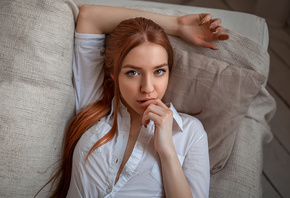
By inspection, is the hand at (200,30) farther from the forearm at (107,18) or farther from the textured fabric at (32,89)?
the textured fabric at (32,89)

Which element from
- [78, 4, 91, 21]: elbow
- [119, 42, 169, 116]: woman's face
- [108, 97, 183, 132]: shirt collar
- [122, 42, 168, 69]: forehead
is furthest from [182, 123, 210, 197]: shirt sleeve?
[78, 4, 91, 21]: elbow

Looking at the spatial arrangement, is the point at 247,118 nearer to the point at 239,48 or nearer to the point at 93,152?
the point at 239,48

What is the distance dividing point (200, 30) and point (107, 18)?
451 mm

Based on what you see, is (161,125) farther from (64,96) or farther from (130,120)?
(64,96)

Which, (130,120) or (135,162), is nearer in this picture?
(135,162)

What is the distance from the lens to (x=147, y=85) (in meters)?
1.06

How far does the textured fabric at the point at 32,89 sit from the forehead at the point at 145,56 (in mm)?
365

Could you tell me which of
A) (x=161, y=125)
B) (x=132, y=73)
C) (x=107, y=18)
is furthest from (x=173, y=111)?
(x=107, y=18)

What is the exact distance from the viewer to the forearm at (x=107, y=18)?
1297 mm

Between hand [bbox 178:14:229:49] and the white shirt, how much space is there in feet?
1.21

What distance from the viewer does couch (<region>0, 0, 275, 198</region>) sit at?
1.12 meters

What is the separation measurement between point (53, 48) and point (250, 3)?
1896 millimetres

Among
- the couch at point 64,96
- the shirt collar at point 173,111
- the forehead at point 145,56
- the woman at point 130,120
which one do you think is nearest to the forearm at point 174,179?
the woman at point 130,120

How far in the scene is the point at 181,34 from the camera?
133 cm
